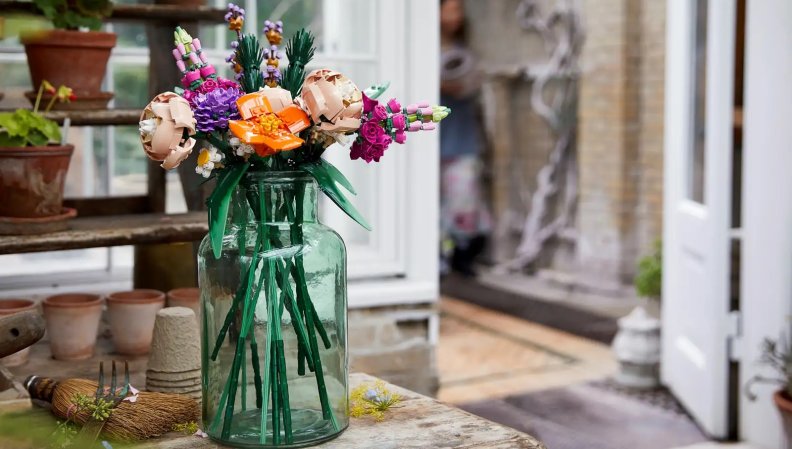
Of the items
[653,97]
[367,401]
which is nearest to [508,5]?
[653,97]

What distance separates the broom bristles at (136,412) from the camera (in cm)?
136

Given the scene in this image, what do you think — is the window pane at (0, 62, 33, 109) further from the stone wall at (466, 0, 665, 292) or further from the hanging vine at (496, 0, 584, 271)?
the hanging vine at (496, 0, 584, 271)

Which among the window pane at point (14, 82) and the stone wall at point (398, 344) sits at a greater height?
the window pane at point (14, 82)

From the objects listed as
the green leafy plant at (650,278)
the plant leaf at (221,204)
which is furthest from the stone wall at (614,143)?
the plant leaf at (221,204)

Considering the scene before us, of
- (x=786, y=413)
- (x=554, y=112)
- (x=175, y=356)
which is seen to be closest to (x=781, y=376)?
(x=786, y=413)

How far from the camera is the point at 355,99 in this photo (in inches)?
49.4

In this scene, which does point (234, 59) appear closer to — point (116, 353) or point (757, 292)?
point (116, 353)

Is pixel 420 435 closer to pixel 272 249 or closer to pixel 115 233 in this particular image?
pixel 272 249

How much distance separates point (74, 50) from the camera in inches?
85.0

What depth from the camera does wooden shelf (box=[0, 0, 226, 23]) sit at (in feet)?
7.14

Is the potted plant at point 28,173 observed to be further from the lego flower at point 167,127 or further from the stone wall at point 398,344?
the stone wall at point 398,344

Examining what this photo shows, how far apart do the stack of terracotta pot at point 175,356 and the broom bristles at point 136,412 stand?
12 cm

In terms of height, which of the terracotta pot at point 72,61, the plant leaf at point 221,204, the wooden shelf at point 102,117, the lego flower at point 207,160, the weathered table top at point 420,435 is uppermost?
the terracotta pot at point 72,61

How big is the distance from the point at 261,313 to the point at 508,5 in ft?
21.7
